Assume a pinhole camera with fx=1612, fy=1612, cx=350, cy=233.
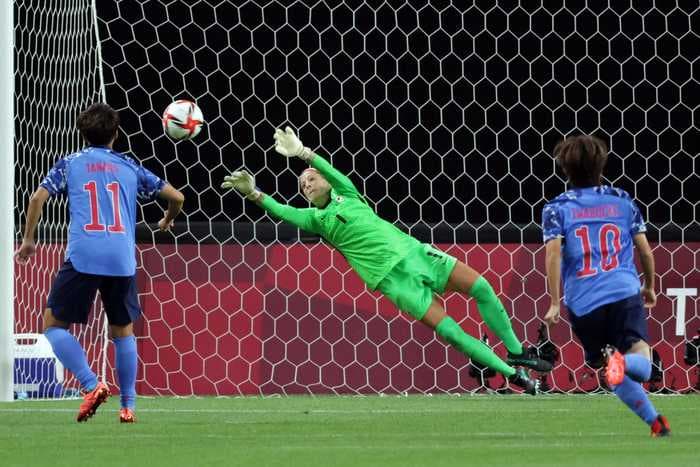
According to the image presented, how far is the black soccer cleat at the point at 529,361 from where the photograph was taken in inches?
325

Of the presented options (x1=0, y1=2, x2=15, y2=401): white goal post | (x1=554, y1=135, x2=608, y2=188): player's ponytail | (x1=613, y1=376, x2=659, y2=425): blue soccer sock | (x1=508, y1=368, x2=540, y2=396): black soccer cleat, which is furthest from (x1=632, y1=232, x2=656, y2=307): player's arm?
(x1=0, y1=2, x2=15, y2=401): white goal post

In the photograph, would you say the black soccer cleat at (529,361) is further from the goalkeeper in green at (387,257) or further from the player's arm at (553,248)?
the player's arm at (553,248)

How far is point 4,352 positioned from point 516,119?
4233 millimetres

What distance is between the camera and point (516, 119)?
1143 centimetres

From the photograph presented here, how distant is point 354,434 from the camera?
6129 millimetres

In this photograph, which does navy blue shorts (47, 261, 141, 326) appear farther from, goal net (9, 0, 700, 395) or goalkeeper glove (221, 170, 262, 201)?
goal net (9, 0, 700, 395)

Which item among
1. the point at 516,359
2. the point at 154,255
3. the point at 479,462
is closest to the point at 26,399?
the point at 154,255

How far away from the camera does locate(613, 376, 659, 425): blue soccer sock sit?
579cm

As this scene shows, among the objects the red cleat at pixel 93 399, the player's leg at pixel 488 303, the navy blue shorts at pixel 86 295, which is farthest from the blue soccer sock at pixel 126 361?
the player's leg at pixel 488 303

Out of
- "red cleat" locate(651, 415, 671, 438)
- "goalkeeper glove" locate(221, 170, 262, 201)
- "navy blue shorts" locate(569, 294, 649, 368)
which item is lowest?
"red cleat" locate(651, 415, 671, 438)

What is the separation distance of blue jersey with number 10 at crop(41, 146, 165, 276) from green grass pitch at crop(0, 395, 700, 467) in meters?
0.73

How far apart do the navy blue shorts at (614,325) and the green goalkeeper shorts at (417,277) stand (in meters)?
2.81

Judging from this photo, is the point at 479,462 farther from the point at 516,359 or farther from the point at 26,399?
the point at 26,399

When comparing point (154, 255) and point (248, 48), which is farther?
point (248, 48)
